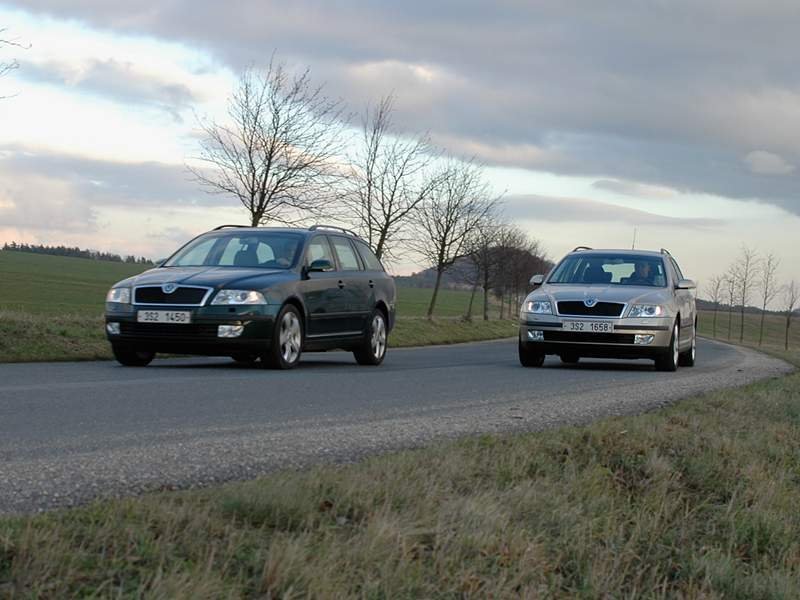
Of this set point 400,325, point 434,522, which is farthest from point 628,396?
point 400,325

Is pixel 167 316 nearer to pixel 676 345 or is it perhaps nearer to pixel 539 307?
pixel 539 307

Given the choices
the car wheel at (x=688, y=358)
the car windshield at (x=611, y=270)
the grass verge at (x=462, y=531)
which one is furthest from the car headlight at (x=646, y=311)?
the grass verge at (x=462, y=531)

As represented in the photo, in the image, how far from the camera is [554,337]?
48.0ft

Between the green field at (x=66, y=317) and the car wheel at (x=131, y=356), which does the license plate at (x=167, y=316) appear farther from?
the green field at (x=66, y=317)

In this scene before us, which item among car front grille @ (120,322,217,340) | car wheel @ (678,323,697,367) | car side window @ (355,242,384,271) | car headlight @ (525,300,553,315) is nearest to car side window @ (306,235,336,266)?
car side window @ (355,242,384,271)

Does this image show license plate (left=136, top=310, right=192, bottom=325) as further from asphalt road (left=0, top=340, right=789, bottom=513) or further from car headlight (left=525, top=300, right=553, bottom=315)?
car headlight (left=525, top=300, right=553, bottom=315)

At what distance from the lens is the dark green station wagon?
475 inches

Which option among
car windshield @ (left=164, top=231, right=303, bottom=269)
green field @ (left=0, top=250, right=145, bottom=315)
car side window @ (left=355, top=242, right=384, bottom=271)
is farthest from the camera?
green field @ (left=0, top=250, right=145, bottom=315)

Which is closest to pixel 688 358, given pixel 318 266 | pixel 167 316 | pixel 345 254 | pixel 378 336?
pixel 378 336

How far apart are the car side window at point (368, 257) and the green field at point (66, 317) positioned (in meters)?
4.05

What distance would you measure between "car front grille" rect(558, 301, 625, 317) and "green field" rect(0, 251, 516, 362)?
6741 mm

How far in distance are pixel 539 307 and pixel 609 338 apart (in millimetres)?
1046

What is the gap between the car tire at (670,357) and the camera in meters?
14.9

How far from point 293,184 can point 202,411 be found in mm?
22826
